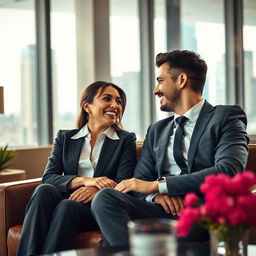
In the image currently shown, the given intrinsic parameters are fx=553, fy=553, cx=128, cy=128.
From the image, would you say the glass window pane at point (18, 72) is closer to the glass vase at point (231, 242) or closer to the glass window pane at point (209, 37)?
the glass window pane at point (209, 37)

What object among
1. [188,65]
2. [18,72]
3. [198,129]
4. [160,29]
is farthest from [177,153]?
[160,29]

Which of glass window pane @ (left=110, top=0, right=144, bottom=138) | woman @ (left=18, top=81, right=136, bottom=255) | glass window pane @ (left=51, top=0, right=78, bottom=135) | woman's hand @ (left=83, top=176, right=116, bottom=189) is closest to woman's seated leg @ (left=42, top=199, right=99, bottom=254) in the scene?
woman @ (left=18, top=81, right=136, bottom=255)

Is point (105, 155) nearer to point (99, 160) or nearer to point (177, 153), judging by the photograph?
point (99, 160)

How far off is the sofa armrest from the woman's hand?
0.35 meters

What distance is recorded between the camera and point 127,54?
6484mm

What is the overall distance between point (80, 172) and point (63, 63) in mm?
2725

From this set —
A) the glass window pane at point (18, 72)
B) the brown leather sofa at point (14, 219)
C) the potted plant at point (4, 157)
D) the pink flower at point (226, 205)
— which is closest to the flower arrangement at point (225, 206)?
the pink flower at point (226, 205)

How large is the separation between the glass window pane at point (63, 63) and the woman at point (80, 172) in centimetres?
236

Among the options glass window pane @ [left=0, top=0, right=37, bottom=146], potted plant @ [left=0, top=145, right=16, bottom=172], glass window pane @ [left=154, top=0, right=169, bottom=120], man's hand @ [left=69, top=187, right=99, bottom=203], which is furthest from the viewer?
glass window pane @ [left=154, top=0, right=169, bottom=120]

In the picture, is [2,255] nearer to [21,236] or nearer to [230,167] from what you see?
[21,236]

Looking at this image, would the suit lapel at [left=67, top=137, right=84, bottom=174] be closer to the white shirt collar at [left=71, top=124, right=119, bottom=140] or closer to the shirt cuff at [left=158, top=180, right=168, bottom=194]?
the white shirt collar at [left=71, top=124, right=119, bottom=140]

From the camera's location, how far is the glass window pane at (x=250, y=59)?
757 cm

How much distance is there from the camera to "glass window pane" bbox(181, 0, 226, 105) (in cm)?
706

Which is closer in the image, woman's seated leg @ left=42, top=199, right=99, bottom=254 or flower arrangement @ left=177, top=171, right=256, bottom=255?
flower arrangement @ left=177, top=171, right=256, bottom=255
